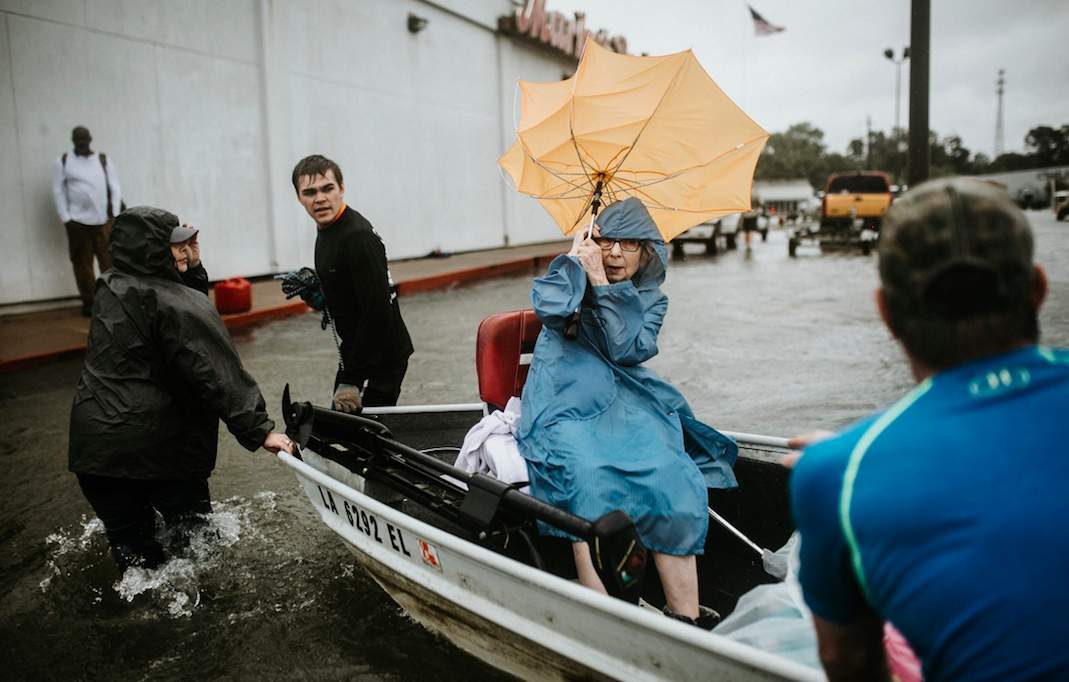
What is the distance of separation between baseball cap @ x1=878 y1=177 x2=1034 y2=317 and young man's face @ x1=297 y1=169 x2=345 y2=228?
3.56 m

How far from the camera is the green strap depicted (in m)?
1.31

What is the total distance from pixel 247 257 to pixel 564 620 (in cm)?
1349

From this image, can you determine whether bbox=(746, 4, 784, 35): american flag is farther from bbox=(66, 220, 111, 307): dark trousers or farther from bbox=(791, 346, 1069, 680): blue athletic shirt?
bbox=(791, 346, 1069, 680): blue athletic shirt

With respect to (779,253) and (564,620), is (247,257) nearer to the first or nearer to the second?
(564,620)

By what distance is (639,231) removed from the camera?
3.67 metres

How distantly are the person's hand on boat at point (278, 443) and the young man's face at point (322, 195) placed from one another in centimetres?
127

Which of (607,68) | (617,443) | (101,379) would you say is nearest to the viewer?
(617,443)

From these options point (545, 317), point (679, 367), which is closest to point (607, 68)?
point (545, 317)

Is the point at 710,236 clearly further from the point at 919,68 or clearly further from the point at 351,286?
the point at 351,286

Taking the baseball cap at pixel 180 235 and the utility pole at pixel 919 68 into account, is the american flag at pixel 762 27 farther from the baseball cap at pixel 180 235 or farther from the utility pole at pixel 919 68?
the baseball cap at pixel 180 235

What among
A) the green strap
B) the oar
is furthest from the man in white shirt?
the green strap

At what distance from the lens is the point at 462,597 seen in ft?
9.91

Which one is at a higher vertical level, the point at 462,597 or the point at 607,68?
the point at 607,68

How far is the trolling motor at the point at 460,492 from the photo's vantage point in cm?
235
